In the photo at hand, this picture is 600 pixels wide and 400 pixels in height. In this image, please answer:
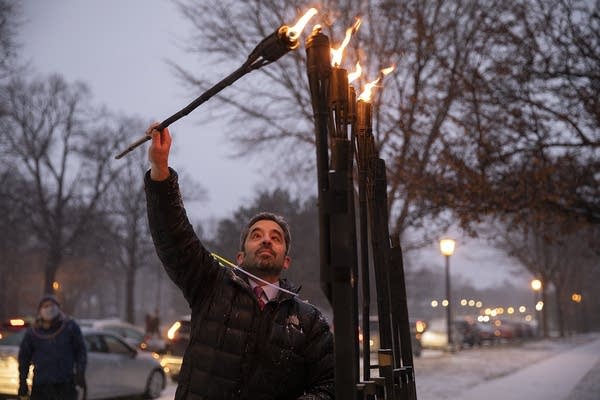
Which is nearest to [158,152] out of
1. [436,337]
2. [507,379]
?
[507,379]

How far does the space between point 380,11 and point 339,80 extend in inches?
557

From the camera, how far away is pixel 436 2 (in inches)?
693

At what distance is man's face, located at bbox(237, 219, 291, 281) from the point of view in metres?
3.39

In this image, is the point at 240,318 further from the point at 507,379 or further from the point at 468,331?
the point at 468,331

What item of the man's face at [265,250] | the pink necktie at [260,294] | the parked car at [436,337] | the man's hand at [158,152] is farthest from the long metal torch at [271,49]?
the parked car at [436,337]

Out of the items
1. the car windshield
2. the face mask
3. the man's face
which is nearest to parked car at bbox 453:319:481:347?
the car windshield

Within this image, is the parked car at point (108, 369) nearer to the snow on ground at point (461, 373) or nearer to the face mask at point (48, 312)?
the face mask at point (48, 312)

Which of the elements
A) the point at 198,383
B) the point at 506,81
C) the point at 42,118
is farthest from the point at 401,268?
the point at 42,118

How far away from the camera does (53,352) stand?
7.77 metres

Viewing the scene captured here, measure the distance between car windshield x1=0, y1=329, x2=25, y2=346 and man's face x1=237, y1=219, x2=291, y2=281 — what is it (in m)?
9.75

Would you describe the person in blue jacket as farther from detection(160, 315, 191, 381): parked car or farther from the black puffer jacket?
detection(160, 315, 191, 381): parked car

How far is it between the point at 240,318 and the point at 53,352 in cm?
533

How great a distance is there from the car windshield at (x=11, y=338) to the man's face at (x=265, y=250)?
9751 mm

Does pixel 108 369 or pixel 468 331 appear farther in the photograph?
pixel 468 331
